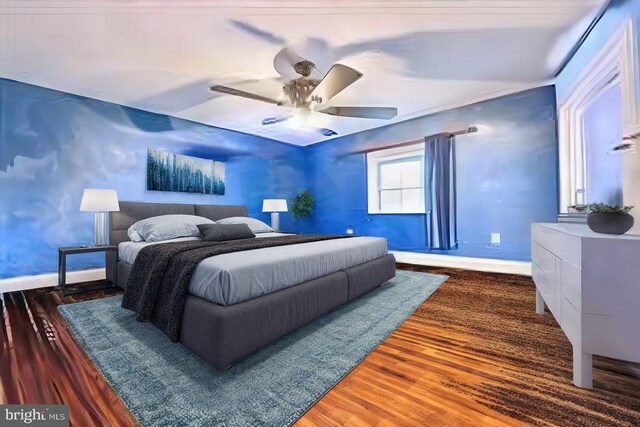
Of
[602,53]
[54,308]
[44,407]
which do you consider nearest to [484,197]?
[602,53]

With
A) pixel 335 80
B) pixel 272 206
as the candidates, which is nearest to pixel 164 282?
pixel 335 80

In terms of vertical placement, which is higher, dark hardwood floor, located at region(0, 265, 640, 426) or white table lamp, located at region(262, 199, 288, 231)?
white table lamp, located at region(262, 199, 288, 231)

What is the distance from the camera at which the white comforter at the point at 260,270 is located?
1.51 meters

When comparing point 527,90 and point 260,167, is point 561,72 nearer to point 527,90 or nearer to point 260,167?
point 527,90

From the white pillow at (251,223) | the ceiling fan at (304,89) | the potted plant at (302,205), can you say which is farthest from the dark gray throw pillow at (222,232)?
the potted plant at (302,205)

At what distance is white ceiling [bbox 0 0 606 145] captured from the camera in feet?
6.64

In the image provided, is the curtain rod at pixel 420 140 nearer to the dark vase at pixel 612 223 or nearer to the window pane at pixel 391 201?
the window pane at pixel 391 201

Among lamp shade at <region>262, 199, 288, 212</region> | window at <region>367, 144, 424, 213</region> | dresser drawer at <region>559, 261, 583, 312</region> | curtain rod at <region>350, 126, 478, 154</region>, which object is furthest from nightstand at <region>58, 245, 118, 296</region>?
curtain rod at <region>350, 126, 478, 154</region>

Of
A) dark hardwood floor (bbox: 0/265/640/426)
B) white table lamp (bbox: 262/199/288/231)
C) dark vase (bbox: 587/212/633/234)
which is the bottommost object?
dark hardwood floor (bbox: 0/265/640/426)

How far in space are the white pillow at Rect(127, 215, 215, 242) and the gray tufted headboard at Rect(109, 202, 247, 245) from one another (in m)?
0.26

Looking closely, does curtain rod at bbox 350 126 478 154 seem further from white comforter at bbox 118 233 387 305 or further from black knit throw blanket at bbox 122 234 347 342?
black knit throw blanket at bbox 122 234 347 342

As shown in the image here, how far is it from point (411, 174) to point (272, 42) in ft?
11.3

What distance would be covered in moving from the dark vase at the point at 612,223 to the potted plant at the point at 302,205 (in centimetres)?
467

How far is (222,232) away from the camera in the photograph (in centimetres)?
312
